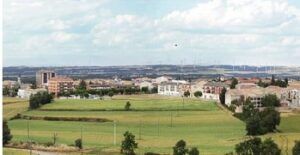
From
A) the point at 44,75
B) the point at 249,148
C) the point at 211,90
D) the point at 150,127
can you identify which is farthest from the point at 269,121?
the point at 44,75

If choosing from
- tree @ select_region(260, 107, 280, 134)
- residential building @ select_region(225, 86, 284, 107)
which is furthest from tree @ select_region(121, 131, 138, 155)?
residential building @ select_region(225, 86, 284, 107)

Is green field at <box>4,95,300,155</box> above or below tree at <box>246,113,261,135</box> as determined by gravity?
below

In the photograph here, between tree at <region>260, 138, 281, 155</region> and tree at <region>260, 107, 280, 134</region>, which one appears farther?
tree at <region>260, 107, 280, 134</region>

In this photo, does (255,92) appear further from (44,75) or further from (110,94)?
(44,75)

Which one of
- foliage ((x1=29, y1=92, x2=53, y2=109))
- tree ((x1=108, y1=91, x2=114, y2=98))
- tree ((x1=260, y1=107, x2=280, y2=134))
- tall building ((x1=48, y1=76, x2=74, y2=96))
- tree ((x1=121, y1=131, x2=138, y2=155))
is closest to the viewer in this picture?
tree ((x1=121, y1=131, x2=138, y2=155))

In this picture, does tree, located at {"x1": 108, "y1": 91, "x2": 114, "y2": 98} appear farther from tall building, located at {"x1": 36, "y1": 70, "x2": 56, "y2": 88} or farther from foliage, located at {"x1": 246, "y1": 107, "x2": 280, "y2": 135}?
foliage, located at {"x1": 246, "y1": 107, "x2": 280, "y2": 135}

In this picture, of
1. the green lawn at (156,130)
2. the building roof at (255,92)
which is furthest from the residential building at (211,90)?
the green lawn at (156,130)
